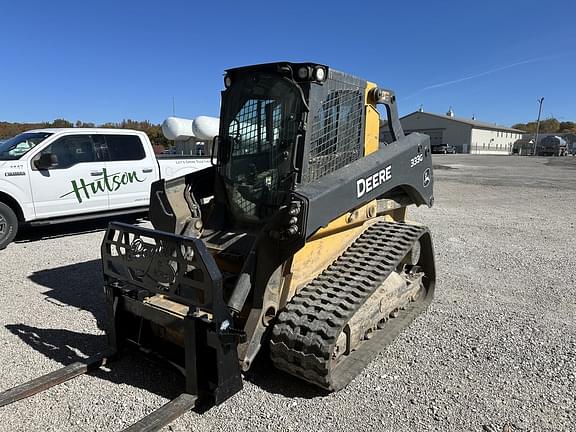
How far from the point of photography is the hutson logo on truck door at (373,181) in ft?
11.2

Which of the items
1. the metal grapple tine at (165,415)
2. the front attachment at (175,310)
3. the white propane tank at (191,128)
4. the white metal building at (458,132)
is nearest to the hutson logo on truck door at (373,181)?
the front attachment at (175,310)

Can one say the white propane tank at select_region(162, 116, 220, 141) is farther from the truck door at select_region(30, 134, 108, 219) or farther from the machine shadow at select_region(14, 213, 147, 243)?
the truck door at select_region(30, 134, 108, 219)

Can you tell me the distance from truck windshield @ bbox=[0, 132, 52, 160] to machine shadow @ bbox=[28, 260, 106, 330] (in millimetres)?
2780

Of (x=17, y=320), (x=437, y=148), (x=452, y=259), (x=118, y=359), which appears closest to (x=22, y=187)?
→ (x=17, y=320)

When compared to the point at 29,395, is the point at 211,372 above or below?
above

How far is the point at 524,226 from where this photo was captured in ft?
31.2

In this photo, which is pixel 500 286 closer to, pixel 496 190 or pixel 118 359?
pixel 118 359

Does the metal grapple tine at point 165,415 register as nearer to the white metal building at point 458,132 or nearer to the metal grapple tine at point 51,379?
the metal grapple tine at point 51,379

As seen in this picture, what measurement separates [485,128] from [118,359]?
7628 cm

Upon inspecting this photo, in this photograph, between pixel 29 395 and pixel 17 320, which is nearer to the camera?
pixel 29 395

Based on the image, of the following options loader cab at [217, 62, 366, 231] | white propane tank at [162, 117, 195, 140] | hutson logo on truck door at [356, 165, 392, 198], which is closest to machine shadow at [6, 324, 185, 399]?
loader cab at [217, 62, 366, 231]

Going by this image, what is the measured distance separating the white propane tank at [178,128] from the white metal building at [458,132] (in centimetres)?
5415

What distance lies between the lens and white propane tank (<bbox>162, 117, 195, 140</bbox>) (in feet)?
49.8

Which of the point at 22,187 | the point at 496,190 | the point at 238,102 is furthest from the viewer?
the point at 496,190
